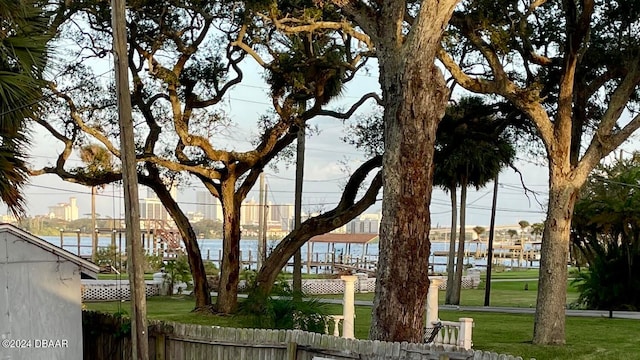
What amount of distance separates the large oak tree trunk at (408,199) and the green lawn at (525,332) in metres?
3.71

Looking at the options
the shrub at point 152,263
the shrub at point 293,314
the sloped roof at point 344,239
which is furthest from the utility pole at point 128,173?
the sloped roof at point 344,239

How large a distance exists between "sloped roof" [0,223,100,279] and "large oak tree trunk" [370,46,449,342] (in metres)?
4.11

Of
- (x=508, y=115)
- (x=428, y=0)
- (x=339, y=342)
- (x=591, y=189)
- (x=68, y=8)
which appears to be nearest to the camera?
(x=339, y=342)

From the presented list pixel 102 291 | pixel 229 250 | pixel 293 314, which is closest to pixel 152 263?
pixel 102 291

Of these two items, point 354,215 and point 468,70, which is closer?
point 468,70

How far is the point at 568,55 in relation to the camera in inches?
655

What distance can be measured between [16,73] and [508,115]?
15.2 metres

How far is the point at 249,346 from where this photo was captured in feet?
30.1

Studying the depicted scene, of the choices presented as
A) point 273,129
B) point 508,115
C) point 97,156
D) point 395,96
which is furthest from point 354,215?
point 395,96

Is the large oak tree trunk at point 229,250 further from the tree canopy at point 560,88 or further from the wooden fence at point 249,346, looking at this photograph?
the wooden fence at point 249,346

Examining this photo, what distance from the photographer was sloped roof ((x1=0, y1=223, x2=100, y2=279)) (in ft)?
29.3

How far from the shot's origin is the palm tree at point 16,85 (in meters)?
8.91

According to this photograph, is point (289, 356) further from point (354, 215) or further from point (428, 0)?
point (354, 215)

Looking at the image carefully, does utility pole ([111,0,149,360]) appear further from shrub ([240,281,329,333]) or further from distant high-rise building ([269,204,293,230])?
distant high-rise building ([269,204,293,230])
